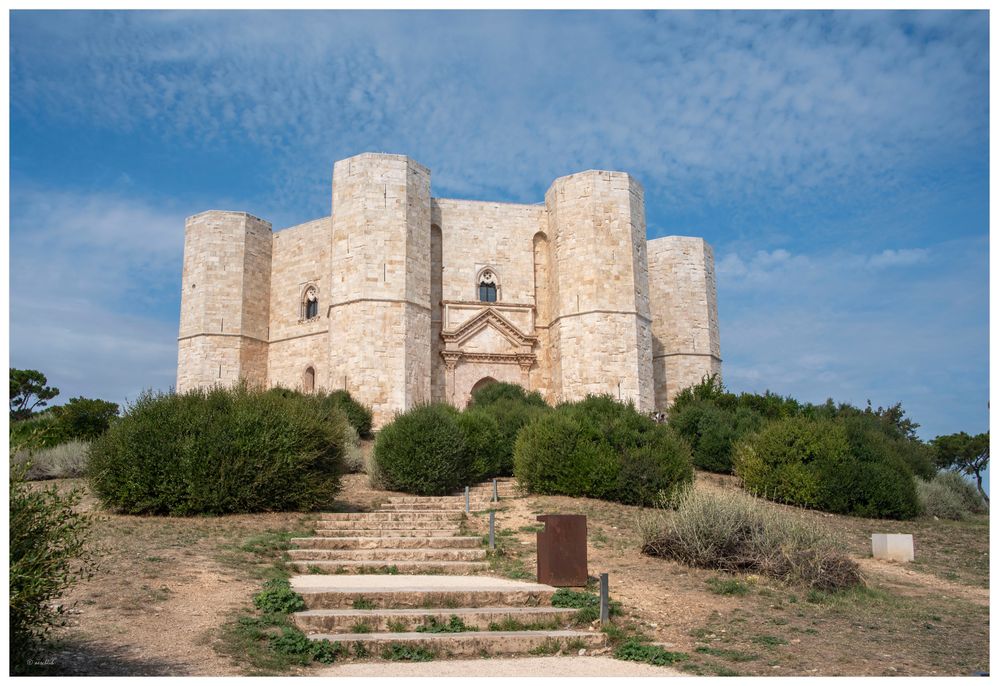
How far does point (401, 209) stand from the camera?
27.3 m

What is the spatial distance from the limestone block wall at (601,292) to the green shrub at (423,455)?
11.6m

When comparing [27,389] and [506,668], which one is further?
[27,389]

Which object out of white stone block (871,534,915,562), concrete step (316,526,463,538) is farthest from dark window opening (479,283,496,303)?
white stone block (871,534,915,562)

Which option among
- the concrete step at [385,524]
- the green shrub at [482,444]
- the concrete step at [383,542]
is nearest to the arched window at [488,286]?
the green shrub at [482,444]

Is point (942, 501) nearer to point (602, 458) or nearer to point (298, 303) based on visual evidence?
point (602, 458)

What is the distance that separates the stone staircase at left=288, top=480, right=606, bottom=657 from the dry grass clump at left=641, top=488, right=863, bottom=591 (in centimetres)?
232

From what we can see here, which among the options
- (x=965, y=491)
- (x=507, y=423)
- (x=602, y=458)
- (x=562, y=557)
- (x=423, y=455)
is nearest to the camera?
(x=562, y=557)

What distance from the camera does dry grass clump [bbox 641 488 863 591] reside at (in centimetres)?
918

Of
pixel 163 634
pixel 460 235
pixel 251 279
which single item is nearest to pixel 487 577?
pixel 163 634

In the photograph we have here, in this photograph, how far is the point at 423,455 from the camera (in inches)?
618

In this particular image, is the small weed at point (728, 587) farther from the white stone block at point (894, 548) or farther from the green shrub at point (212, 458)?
the green shrub at point (212, 458)

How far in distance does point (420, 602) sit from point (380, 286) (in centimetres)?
Result: 1994

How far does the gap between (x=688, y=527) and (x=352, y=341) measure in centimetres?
1813

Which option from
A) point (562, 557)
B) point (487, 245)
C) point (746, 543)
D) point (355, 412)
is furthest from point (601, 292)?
point (562, 557)
